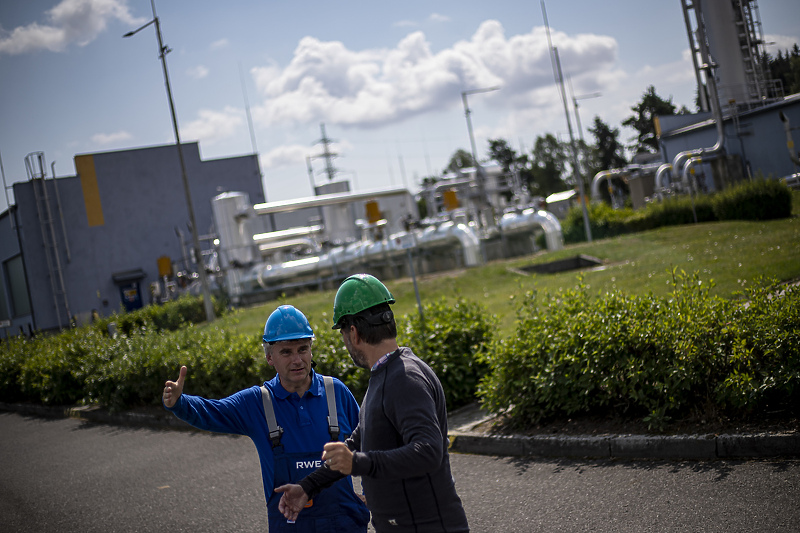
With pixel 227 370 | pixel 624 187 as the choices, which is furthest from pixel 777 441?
pixel 624 187

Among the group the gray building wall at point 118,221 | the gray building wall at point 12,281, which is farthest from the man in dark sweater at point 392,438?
the gray building wall at point 12,281

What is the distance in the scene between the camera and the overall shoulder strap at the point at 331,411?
3.56 metres

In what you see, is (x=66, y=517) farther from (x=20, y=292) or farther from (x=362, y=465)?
(x=20, y=292)

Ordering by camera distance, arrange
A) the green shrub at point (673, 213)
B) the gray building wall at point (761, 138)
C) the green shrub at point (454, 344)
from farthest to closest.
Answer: the gray building wall at point (761, 138) < the green shrub at point (673, 213) < the green shrub at point (454, 344)

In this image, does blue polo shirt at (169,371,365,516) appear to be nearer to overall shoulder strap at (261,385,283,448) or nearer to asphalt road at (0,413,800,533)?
overall shoulder strap at (261,385,283,448)

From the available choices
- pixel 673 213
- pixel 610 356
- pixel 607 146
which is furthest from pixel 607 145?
pixel 610 356

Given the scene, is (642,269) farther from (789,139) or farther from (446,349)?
(789,139)

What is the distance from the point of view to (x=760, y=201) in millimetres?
25688

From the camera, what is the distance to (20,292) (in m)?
45.8

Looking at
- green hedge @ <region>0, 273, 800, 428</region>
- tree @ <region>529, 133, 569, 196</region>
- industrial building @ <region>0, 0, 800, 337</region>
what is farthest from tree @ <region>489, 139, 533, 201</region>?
green hedge @ <region>0, 273, 800, 428</region>

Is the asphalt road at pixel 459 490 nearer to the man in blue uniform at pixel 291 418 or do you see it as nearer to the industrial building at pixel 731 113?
the man in blue uniform at pixel 291 418

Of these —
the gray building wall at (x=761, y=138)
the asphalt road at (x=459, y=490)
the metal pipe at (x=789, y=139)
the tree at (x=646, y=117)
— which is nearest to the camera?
the asphalt road at (x=459, y=490)

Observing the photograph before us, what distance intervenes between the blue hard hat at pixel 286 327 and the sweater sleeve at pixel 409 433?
1279 millimetres

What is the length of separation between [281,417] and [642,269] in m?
14.5
